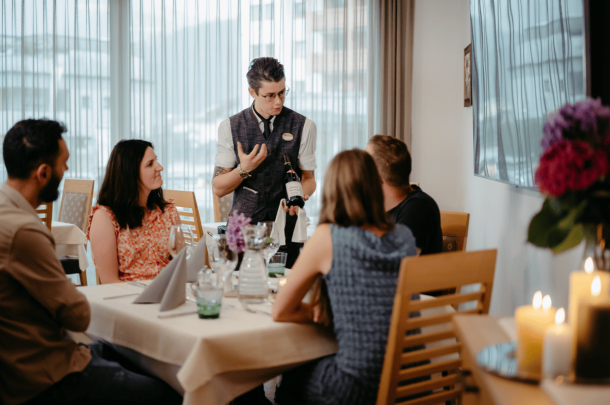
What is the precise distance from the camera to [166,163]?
4.78 meters

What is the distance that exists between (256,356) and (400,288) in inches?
15.9

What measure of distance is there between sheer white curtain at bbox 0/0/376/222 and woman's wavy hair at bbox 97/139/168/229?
2.62 metres

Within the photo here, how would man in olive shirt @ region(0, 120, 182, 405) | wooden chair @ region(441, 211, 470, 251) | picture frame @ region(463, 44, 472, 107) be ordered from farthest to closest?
picture frame @ region(463, 44, 472, 107) < wooden chair @ region(441, 211, 470, 251) < man in olive shirt @ region(0, 120, 182, 405)

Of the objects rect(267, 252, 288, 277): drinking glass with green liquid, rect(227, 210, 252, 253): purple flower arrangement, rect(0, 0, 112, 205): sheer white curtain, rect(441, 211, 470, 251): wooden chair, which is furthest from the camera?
rect(0, 0, 112, 205): sheer white curtain

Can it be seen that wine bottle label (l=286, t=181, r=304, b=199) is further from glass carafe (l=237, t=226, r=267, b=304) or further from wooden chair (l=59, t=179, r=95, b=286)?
wooden chair (l=59, t=179, r=95, b=286)

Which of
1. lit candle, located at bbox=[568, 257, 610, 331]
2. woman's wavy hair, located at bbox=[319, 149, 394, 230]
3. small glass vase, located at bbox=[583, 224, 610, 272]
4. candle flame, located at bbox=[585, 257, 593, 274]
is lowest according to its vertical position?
lit candle, located at bbox=[568, 257, 610, 331]

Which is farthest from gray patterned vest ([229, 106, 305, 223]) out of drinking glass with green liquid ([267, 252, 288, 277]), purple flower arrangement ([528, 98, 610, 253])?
purple flower arrangement ([528, 98, 610, 253])

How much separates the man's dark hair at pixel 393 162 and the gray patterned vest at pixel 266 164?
499 mm

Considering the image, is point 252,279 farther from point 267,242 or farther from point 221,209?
point 221,209

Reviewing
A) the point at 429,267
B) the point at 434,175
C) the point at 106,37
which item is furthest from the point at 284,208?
the point at 106,37

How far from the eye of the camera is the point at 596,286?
0.84 m

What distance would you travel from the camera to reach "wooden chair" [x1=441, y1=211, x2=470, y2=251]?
275 cm

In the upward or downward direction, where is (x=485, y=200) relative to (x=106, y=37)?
downward

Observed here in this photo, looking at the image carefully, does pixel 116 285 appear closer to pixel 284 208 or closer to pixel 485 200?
pixel 284 208
